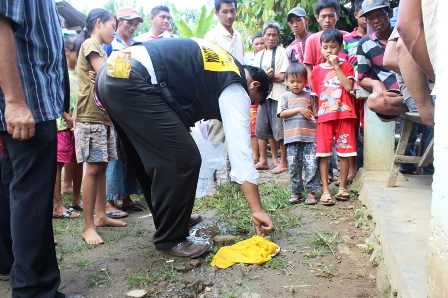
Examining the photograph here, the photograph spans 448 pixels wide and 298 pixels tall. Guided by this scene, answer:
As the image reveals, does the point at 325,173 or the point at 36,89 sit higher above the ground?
the point at 36,89

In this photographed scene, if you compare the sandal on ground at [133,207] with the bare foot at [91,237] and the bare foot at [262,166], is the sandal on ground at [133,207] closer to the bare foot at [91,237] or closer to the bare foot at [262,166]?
the bare foot at [91,237]

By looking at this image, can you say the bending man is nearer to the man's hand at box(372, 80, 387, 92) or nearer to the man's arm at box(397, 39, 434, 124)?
the man's arm at box(397, 39, 434, 124)

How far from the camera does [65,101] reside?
99.7 inches

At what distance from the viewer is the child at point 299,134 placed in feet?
13.4

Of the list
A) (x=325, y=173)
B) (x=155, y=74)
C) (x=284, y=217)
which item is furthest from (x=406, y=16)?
(x=325, y=173)

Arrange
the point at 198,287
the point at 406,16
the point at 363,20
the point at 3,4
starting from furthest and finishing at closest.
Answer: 1. the point at 363,20
2. the point at 198,287
3. the point at 3,4
4. the point at 406,16

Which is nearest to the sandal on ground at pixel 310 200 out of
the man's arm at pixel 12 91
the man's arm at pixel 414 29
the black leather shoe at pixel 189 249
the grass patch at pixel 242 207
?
the grass patch at pixel 242 207

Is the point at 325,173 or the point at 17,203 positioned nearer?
the point at 17,203

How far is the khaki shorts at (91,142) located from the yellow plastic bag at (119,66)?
791mm

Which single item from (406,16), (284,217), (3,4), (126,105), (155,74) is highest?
(3,4)

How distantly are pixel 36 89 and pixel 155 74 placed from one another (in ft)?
2.62

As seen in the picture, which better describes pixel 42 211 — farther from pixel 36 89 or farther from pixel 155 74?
pixel 155 74

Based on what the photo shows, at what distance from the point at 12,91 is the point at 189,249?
1.54m

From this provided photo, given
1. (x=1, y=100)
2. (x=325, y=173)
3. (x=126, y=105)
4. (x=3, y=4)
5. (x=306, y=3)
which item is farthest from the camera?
(x=306, y=3)
